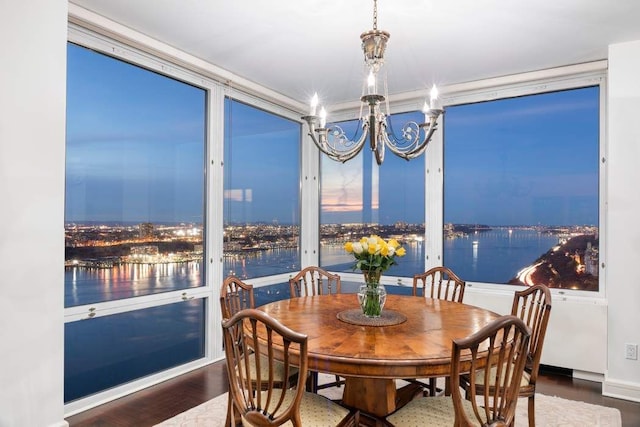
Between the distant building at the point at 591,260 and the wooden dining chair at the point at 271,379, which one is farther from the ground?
the distant building at the point at 591,260

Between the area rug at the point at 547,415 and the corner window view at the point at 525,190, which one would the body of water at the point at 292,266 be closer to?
the corner window view at the point at 525,190

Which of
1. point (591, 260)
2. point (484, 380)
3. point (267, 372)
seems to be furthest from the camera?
point (591, 260)

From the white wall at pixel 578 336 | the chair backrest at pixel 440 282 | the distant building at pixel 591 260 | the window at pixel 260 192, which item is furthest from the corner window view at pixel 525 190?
the window at pixel 260 192

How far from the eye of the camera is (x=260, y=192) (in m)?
4.53

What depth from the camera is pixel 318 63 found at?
3.55 metres

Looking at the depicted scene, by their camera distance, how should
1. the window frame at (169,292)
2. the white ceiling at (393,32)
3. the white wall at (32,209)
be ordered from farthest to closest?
the window frame at (169,292)
the white ceiling at (393,32)
the white wall at (32,209)

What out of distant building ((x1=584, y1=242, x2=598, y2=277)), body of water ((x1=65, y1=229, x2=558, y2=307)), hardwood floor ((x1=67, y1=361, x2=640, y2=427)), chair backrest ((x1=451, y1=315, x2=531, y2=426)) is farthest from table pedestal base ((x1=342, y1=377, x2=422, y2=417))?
distant building ((x1=584, y1=242, x2=598, y2=277))

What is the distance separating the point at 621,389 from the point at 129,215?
4.05 metres

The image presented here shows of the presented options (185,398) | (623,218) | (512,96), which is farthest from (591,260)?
(185,398)

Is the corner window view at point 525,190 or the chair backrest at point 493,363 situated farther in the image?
the corner window view at point 525,190

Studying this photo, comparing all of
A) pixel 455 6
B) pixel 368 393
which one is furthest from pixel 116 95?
pixel 368 393

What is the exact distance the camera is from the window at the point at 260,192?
407cm

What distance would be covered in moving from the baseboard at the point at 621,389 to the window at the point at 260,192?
3.17m

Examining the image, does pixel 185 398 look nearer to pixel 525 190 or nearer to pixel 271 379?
pixel 271 379
